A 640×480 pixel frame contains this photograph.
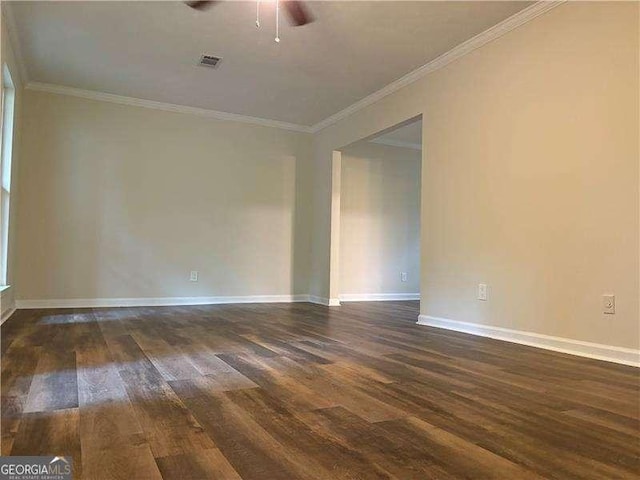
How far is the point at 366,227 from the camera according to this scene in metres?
6.16

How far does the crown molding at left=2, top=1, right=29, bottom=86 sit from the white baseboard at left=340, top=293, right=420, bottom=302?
4192 millimetres

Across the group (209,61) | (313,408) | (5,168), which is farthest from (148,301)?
(313,408)

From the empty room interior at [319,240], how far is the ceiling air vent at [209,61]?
109 mm

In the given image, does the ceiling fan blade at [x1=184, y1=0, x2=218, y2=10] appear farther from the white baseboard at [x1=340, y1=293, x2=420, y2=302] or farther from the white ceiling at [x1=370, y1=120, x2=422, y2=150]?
the white baseboard at [x1=340, y1=293, x2=420, y2=302]

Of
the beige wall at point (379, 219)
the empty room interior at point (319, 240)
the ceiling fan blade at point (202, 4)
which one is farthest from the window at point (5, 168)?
the beige wall at point (379, 219)

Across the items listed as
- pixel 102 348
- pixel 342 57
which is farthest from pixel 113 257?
pixel 342 57

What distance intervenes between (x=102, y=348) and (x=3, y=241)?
199 centimetres

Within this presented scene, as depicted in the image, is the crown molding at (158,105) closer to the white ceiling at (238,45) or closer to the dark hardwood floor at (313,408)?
the white ceiling at (238,45)

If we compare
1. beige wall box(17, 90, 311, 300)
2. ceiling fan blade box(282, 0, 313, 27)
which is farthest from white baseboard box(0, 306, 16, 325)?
ceiling fan blade box(282, 0, 313, 27)

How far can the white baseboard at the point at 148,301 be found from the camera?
178 inches

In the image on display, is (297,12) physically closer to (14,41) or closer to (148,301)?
(14,41)

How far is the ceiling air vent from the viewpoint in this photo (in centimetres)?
378

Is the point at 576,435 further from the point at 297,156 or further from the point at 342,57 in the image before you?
the point at 297,156

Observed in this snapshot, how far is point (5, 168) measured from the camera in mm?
3869
